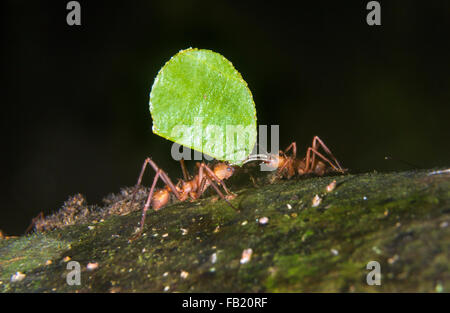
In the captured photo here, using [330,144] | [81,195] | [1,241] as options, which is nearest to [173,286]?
[1,241]

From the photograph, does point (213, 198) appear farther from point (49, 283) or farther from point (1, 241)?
point (1, 241)

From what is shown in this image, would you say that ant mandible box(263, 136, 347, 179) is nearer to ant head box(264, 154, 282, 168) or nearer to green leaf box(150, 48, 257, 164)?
ant head box(264, 154, 282, 168)

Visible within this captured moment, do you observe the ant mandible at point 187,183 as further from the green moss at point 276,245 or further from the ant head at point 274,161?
the ant head at point 274,161

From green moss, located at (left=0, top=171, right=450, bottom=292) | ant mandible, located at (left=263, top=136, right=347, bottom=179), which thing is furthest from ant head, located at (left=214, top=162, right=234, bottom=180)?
green moss, located at (left=0, top=171, right=450, bottom=292)

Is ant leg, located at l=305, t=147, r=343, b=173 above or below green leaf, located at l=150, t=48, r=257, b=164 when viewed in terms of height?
below

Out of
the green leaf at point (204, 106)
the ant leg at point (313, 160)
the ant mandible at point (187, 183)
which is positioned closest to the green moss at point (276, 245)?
the ant mandible at point (187, 183)

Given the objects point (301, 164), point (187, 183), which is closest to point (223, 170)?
point (187, 183)

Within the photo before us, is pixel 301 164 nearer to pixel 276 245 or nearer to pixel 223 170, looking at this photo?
pixel 223 170
